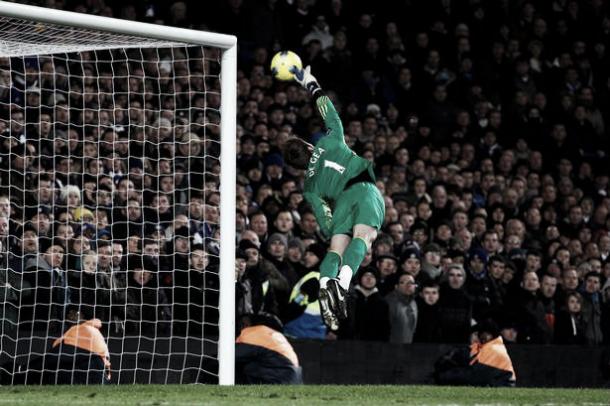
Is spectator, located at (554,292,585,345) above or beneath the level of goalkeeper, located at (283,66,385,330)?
beneath

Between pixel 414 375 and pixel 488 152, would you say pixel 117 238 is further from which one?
pixel 488 152

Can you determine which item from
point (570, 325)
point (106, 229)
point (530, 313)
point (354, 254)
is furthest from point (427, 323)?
point (106, 229)

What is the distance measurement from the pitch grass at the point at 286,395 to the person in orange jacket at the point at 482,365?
1043 millimetres

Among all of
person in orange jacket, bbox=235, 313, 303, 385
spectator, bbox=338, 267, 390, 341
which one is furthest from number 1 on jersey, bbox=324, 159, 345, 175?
spectator, bbox=338, 267, 390, 341

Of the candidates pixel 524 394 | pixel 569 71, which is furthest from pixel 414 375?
pixel 569 71

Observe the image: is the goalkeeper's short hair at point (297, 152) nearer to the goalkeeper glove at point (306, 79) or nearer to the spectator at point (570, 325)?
the goalkeeper glove at point (306, 79)

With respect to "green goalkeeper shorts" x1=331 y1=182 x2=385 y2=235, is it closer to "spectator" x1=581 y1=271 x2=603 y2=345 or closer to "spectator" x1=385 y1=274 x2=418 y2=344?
"spectator" x1=385 y1=274 x2=418 y2=344

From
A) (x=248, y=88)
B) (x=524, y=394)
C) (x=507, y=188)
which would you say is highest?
(x=248, y=88)

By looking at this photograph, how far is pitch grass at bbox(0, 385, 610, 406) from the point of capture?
8016mm

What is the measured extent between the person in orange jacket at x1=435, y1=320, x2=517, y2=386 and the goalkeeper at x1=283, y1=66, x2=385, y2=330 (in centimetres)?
182

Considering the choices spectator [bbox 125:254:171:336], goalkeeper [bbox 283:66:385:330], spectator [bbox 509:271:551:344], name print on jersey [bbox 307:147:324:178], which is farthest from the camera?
spectator [bbox 509:271:551:344]

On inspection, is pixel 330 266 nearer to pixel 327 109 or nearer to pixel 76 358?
pixel 327 109

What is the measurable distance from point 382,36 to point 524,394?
321 inches

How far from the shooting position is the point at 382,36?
16875 mm
